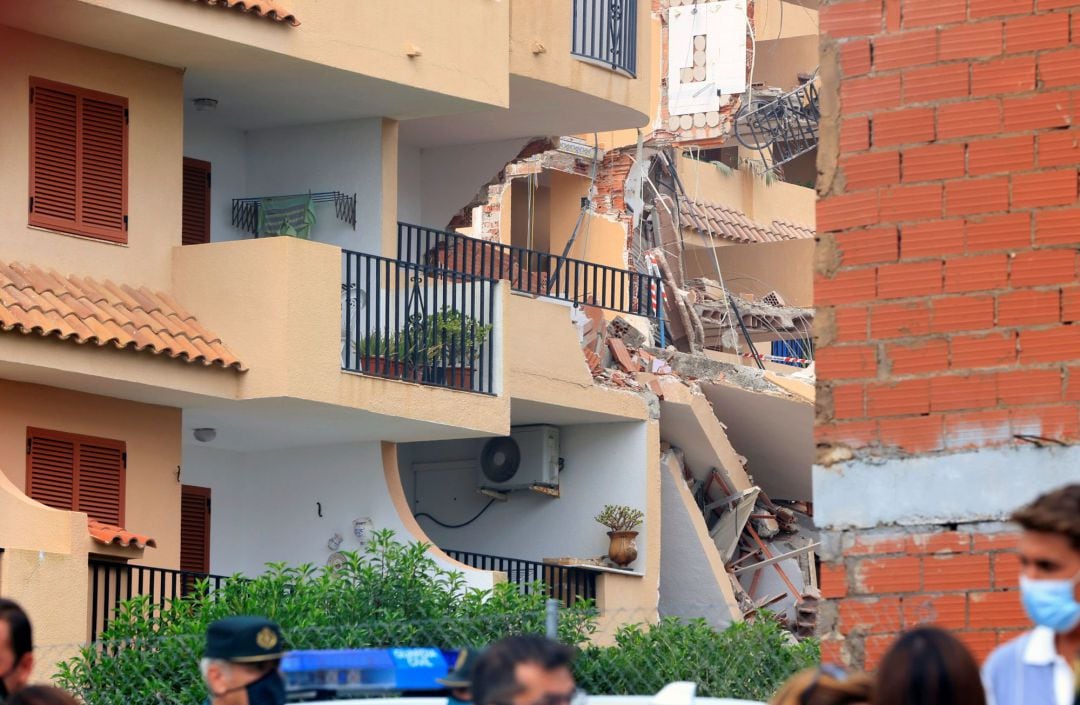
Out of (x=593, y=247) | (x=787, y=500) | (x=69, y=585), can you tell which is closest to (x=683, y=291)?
(x=593, y=247)

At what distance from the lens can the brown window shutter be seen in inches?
858

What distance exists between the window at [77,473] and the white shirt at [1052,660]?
42.6ft

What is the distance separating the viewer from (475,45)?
72.5 feet

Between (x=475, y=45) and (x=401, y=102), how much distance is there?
0.89m

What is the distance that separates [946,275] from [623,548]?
1319 centimetres

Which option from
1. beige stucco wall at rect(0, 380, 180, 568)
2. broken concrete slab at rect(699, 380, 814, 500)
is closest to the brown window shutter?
beige stucco wall at rect(0, 380, 180, 568)

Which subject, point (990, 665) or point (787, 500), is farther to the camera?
point (787, 500)

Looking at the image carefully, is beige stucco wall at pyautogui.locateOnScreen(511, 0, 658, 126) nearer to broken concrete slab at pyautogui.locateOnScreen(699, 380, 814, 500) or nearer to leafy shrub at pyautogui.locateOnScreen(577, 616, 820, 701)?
broken concrete slab at pyautogui.locateOnScreen(699, 380, 814, 500)

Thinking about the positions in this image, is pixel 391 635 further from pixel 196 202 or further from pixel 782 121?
pixel 782 121

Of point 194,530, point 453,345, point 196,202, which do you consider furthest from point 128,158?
point 194,530

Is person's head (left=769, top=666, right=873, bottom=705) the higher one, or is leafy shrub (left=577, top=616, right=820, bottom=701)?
person's head (left=769, top=666, right=873, bottom=705)

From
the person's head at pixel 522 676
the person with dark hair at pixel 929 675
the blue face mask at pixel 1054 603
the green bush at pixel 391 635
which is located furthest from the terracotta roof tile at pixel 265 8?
the person with dark hair at pixel 929 675

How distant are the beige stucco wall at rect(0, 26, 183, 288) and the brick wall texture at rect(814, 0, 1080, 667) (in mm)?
9896

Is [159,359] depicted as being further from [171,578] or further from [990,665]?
[990,665]
